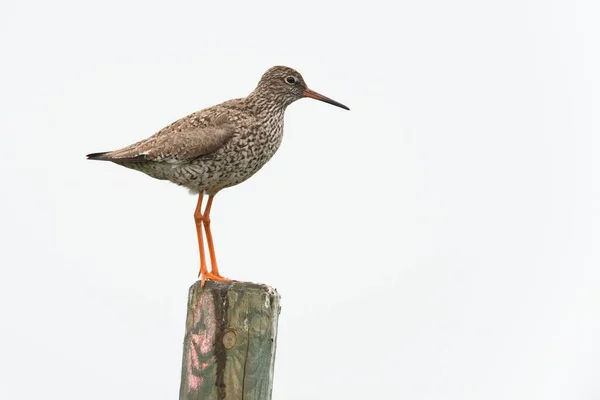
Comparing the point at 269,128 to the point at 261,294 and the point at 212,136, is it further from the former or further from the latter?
the point at 261,294

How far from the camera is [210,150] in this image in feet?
35.1

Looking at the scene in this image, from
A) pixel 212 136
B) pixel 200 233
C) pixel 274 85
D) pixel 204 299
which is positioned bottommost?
pixel 204 299

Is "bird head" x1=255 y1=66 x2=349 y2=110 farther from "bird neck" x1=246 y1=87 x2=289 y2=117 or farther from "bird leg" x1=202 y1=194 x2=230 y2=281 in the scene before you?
"bird leg" x1=202 y1=194 x2=230 y2=281

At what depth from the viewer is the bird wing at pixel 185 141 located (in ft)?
35.1

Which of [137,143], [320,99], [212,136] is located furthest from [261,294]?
[320,99]

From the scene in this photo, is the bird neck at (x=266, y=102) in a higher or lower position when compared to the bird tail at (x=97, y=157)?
higher

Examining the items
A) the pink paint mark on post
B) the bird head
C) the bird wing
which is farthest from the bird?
the pink paint mark on post

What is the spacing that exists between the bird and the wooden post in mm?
3149

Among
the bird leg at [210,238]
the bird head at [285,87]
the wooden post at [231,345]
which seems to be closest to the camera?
the wooden post at [231,345]

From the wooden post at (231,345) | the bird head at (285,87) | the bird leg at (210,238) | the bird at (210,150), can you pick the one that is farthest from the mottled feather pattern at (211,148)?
the wooden post at (231,345)

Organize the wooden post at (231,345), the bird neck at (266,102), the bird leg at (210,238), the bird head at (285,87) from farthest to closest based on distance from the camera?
the bird head at (285,87) → the bird neck at (266,102) → the bird leg at (210,238) → the wooden post at (231,345)

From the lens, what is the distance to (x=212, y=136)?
10727mm

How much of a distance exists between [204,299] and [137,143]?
4485 millimetres

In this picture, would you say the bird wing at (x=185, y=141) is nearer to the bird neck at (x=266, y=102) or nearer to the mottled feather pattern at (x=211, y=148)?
the mottled feather pattern at (x=211, y=148)
